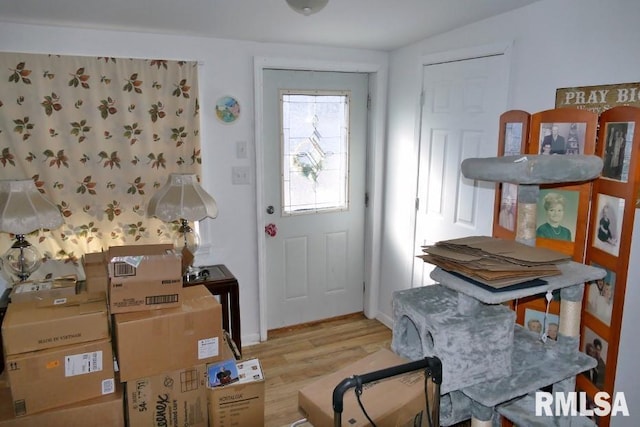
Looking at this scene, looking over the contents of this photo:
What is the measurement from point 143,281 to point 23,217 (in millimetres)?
1047

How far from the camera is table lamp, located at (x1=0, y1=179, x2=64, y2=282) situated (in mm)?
2359

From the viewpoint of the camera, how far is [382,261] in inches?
148

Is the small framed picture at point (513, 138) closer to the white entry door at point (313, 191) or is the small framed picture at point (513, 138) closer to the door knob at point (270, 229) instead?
the white entry door at point (313, 191)

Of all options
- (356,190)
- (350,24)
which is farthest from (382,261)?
(350,24)

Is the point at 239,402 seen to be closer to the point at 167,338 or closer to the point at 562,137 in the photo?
the point at 167,338

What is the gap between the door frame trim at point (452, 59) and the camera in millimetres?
2422

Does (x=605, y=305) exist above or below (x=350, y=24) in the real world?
below

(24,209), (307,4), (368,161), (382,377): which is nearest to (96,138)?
(24,209)

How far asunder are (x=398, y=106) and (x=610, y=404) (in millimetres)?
2320

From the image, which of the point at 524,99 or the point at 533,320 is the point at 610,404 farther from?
the point at 524,99

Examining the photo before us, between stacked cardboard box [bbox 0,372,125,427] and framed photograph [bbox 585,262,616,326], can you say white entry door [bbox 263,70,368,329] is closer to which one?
stacked cardboard box [bbox 0,372,125,427]

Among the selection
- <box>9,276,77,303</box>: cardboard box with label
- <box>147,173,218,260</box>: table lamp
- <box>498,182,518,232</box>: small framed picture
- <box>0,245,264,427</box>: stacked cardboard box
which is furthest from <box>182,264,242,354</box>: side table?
<box>498,182,518,232</box>: small framed picture

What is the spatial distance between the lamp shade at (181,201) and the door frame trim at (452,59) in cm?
146

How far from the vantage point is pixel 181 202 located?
2734mm
